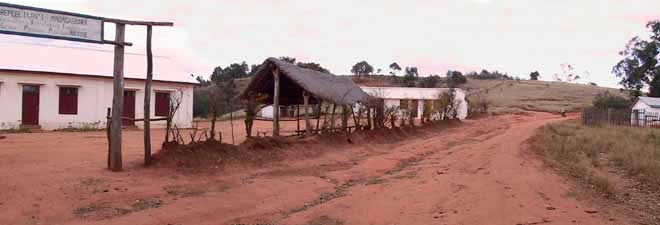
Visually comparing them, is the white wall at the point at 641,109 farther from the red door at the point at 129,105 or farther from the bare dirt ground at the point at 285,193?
the bare dirt ground at the point at 285,193

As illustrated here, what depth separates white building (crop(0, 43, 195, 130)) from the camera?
24.0 metres

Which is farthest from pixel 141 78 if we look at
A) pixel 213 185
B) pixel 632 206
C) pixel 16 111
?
pixel 632 206

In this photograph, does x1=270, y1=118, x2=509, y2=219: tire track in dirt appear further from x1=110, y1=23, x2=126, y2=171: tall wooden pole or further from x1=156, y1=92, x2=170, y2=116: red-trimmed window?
x1=156, y1=92, x2=170, y2=116: red-trimmed window

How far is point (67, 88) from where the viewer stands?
2558cm

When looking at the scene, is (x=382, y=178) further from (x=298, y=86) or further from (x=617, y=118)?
(x=617, y=118)

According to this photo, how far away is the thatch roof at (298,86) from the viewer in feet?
60.4

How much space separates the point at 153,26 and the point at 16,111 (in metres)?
16.6

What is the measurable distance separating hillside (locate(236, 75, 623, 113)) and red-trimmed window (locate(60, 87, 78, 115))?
39.2 meters

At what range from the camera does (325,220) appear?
7.38 metres

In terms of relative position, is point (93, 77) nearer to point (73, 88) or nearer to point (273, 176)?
point (73, 88)

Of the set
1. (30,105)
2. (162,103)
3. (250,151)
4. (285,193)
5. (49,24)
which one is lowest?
(285,193)

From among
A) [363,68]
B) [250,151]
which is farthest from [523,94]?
[250,151]

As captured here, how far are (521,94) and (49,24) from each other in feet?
285

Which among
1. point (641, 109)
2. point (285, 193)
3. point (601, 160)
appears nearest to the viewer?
point (285, 193)
